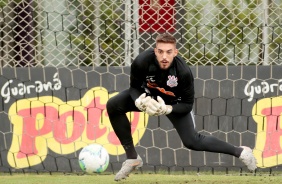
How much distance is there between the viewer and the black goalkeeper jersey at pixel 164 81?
29.1ft

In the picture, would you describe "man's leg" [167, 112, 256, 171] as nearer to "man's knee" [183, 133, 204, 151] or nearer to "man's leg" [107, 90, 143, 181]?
"man's knee" [183, 133, 204, 151]

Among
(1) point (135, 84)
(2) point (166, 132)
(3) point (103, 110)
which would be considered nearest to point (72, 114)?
(3) point (103, 110)

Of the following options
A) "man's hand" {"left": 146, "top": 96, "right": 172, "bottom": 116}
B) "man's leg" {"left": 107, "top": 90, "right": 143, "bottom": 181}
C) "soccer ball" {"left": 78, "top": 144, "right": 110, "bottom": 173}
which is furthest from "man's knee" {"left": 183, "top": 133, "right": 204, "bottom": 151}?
"soccer ball" {"left": 78, "top": 144, "right": 110, "bottom": 173}

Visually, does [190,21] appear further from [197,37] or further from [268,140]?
[268,140]

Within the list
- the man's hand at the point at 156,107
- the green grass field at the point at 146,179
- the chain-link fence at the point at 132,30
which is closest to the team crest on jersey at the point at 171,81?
the man's hand at the point at 156,107

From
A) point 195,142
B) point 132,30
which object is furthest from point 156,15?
point 195,142

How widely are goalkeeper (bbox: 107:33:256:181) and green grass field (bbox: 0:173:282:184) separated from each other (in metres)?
0.44

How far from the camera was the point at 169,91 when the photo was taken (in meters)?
8.93

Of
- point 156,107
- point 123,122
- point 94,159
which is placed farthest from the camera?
point 94,159

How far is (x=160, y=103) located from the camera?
8.56m

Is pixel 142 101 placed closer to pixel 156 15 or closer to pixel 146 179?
pixel 146 179

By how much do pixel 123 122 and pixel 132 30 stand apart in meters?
1.89

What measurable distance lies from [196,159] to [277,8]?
6.46 ft

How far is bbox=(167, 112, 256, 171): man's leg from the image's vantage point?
893cm
